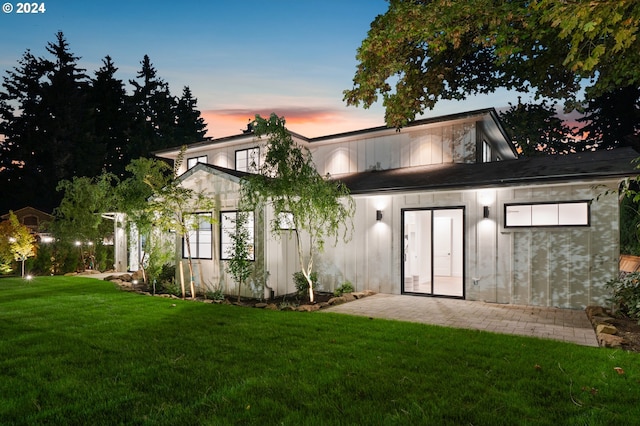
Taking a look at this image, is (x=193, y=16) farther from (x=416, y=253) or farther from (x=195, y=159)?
(x=416, y=253)

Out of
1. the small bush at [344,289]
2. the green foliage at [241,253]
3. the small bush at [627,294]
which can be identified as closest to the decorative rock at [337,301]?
the small bush at [344,289]

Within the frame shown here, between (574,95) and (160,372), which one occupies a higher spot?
(574,95)

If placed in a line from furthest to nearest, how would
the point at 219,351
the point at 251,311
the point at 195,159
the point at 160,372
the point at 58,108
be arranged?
the point at 58,108, the point at 195,159, the point at 251,311, the point at 219,351, the point at 160,372

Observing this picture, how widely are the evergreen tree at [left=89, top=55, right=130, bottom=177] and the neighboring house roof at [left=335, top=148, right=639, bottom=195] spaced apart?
31.9 m

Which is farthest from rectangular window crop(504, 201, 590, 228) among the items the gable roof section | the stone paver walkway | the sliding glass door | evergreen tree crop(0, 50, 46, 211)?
evergreen tree crop(0, 50, 46, 211)

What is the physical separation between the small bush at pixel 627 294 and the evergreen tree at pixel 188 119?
128ft

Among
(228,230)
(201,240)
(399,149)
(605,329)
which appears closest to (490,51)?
(399,149)

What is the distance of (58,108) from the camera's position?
3303 centimetres

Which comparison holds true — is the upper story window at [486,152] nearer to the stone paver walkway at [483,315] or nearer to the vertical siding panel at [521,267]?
the vertical siding panel at [521,267]

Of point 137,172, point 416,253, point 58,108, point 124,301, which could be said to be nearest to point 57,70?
point 58,108

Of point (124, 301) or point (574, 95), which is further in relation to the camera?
point (124, 301)

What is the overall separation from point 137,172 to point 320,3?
7535 millimetres

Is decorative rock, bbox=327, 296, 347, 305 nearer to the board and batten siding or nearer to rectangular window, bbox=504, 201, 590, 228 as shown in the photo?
rectangular window, bbox=504, 201, 590, 228

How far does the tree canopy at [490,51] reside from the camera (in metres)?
4.32
